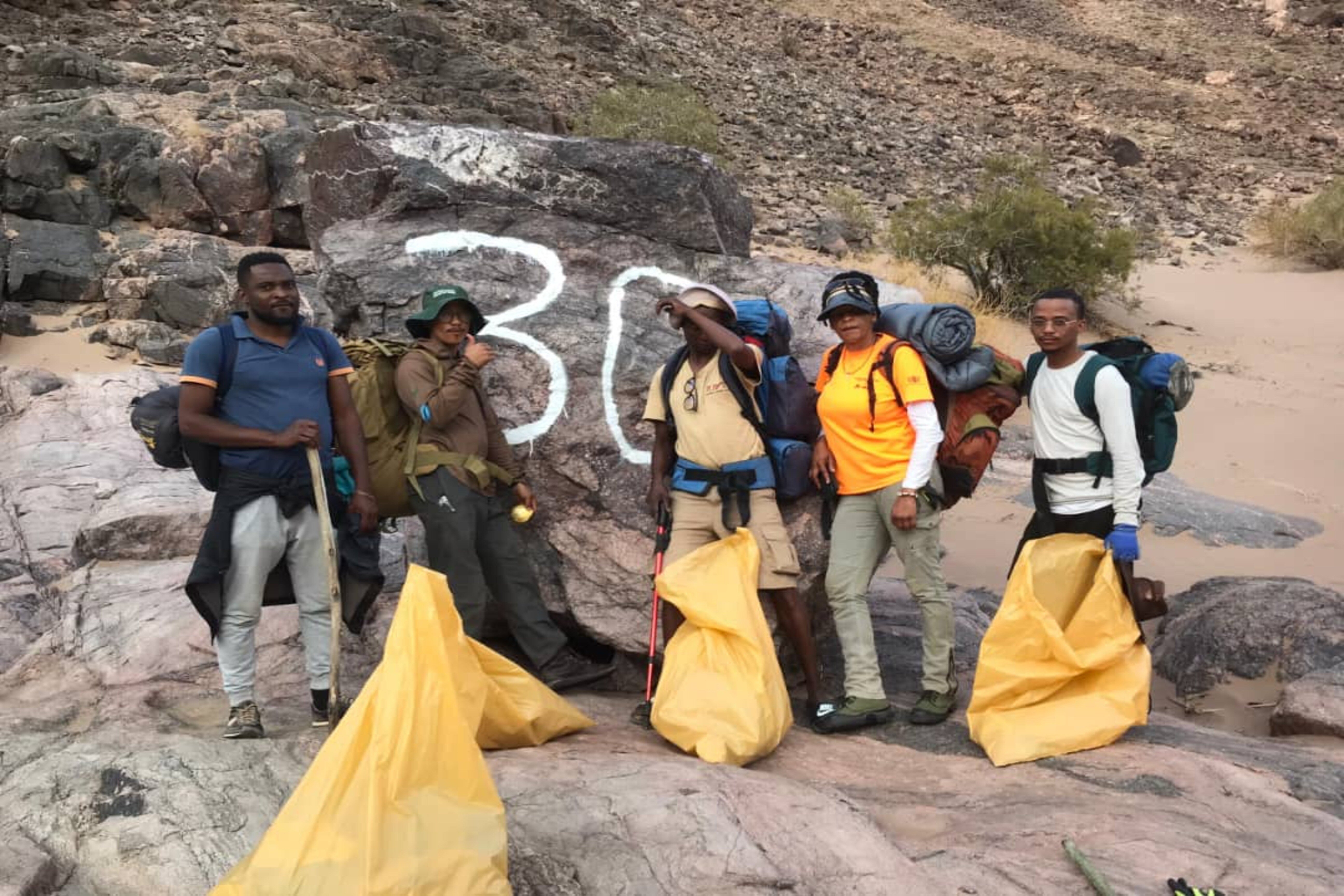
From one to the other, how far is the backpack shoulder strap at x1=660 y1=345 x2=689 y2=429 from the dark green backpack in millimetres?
1346

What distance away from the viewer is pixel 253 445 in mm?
3166

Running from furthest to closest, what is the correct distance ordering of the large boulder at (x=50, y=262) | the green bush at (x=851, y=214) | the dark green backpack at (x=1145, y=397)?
the green bush at (x=851, y=214)
the large boulder at (x=50, y=262)
the dark green backpack at (x=1145, y=397)

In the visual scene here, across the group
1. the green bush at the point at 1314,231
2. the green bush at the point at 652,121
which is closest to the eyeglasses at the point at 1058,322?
the green bush at the point at 1314,231

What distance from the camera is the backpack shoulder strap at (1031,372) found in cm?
368

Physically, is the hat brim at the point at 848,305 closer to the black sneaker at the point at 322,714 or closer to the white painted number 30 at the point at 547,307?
the white painted number 30 at the point at 547,307

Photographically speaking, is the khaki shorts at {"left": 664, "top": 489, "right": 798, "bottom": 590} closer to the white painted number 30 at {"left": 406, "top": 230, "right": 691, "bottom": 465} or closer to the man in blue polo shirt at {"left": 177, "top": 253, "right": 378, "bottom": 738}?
the white painted number 30 at {"left": 406, "top": 230, "right": 691, "bottom": 465}

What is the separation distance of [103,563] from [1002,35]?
116 ft

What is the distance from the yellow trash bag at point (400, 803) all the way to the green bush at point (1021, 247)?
11.7m

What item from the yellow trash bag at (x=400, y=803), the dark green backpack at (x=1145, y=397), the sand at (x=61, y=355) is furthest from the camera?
the sand at (x=61, y=355)

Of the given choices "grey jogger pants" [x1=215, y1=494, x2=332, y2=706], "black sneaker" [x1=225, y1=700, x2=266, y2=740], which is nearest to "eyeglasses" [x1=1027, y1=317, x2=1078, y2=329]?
"grey jogger pants" [x1=215, y1=494, x2=332, y2=706]

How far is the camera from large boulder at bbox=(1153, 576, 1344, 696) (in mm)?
4621

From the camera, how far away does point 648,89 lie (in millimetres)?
23812

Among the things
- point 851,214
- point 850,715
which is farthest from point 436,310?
point 851,214

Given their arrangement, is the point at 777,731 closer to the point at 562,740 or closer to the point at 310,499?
the point at 562,740
